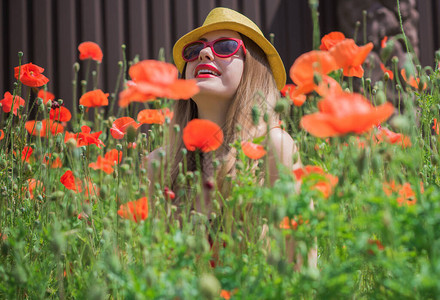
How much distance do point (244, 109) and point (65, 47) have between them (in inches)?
106

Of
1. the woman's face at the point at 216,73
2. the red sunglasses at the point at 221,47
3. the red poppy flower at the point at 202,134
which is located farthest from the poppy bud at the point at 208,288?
the red sunglasses at the point at 221,47

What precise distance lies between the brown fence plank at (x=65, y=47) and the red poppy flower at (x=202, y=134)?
3.04 meters

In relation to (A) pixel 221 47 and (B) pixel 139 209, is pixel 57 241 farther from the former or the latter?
(A) pixel 221 47

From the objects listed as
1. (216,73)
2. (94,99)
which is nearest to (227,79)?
(216,73)

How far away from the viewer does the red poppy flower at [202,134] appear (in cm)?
126

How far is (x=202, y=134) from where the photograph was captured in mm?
1271

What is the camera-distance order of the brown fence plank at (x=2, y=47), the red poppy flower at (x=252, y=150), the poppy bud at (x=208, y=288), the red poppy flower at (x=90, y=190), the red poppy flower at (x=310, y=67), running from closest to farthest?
the poppy bud at (x=208, y=288) < the red poppy flower at (x=310, y=67) < the red poppy flower at (x=252, y=150) < the red poppy flower at (x=90, y=190) < the brown fence plank at (x=2, y=47)

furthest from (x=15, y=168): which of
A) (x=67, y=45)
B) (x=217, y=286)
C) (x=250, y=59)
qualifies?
(x=67, y=45)

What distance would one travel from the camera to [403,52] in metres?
3.81

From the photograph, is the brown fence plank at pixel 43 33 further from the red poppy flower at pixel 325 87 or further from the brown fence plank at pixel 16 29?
the red poppy flower at pixel 325 87

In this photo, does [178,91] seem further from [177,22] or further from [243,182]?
[177,22]

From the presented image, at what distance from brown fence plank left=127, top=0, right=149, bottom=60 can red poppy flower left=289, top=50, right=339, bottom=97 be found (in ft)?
10.5

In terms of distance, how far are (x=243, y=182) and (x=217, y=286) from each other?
1.27 ft

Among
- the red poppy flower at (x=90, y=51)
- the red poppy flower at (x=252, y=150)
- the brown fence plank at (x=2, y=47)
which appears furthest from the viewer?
the brown fence plank at (x=2, y=47)
